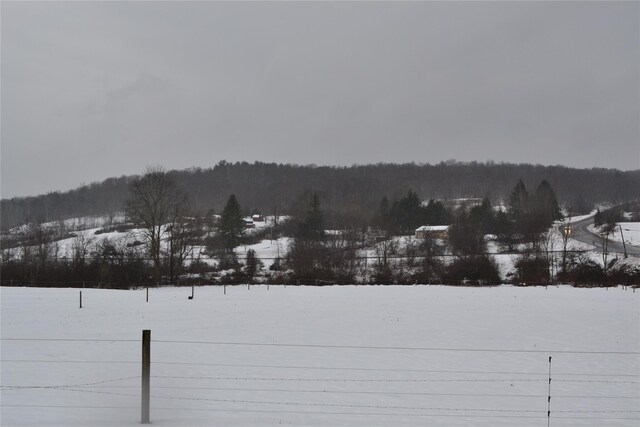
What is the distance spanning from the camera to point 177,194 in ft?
172

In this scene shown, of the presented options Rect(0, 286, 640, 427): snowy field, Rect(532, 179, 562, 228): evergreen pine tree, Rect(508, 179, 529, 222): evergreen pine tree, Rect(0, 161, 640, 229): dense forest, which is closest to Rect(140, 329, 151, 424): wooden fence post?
Rect(0, 286, 640, 427): snowy field

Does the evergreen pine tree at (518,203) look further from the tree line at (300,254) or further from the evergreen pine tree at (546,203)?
the tree line at (300,254)

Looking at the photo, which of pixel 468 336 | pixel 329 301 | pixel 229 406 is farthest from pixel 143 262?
A: pixel 229 406

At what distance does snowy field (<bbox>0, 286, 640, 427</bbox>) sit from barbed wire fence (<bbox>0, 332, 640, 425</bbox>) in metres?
0.04

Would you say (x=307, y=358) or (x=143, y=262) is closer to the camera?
(x=307, y=358)

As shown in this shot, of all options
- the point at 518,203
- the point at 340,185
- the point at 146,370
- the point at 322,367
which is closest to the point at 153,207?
the point at 322,367

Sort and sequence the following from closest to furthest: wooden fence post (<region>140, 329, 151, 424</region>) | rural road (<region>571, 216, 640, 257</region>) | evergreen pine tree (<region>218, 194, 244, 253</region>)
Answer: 1. wooden fence post (<region>140, 329, 151, 424</region>)
2. rural road (<region>571, 216, 640, 257</region>)
3. evergreen pine tree (<region>218, 194, 244, 253</region>)

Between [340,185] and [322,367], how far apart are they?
133 meters

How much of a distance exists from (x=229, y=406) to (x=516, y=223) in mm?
74580

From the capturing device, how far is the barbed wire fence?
8.19 metres

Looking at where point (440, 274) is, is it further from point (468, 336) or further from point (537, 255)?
point (468, 336)

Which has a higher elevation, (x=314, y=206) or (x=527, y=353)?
(x=314, y=206)

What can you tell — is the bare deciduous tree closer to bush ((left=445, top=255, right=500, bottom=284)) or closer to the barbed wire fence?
bush ((left=445, top=255, right=500, bottom=284))

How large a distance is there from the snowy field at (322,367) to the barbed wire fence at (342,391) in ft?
0.13
